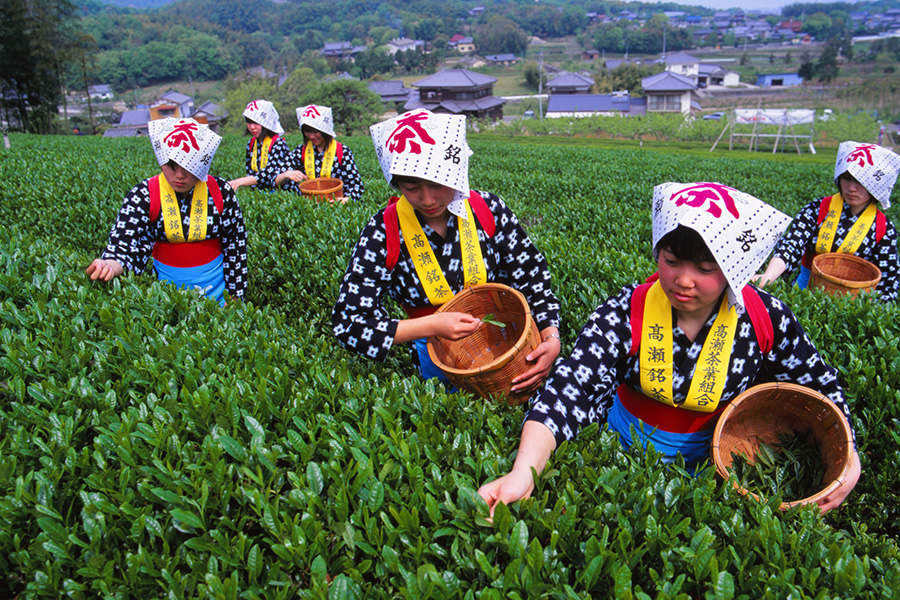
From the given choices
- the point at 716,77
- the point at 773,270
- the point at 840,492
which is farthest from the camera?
the point at 716,77

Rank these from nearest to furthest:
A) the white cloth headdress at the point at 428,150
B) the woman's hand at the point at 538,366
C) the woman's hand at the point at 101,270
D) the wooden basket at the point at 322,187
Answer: the white cloth headdress at the point at 428,150, the woman's hand at the point at 538,366, the woman's hand at the point at 101,270, the wooden basket at the point at 322,187

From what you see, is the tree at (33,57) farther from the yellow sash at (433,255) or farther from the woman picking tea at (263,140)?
the yellow sash at (433,255)

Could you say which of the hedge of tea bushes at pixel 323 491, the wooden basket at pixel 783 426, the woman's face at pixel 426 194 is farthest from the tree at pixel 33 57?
the wooden basket at pixel 783 426


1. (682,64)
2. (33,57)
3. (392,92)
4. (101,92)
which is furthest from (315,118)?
(101,92)

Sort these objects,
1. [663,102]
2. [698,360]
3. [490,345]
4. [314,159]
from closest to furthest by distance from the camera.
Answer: [698,360] < [490,345] < [314,159] < [663,102]

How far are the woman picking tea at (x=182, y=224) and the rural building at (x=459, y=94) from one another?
176 feet

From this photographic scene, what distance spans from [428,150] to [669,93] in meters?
60.4

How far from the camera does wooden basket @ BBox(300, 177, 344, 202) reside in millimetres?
5918

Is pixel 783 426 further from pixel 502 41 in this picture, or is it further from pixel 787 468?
pixel 502 41

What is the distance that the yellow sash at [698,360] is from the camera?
1.96 m

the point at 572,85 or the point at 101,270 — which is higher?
the point at 572,85

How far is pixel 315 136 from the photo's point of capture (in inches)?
246

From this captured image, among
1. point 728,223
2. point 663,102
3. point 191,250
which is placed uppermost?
point 728,223

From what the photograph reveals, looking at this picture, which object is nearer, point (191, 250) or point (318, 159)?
point (191, 250)
